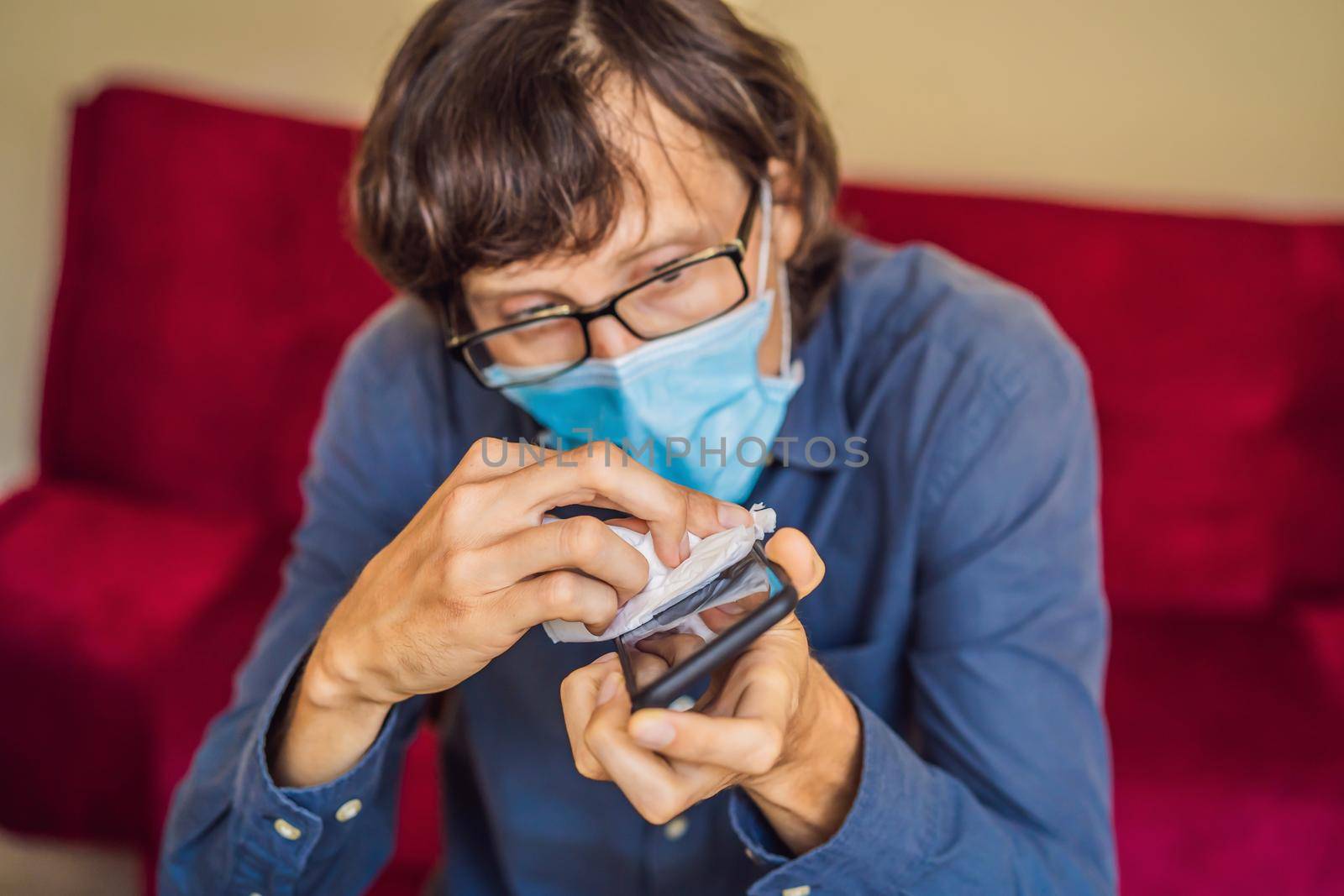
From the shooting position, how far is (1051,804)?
0.90m

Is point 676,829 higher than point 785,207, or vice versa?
point 785,207

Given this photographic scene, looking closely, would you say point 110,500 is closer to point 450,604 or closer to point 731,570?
point 450,604

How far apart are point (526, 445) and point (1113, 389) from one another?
129 cm

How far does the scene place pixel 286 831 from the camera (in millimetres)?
894

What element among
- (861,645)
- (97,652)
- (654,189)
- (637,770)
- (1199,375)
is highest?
(654,189)

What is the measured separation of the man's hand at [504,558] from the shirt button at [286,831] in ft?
0.80

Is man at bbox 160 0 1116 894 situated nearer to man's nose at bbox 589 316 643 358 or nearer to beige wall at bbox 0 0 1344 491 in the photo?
man's nose at bbox 589 316 643 358

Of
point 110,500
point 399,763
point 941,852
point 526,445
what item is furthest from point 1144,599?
point 110,500

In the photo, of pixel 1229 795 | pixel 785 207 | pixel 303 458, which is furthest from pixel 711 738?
pixel 303 458

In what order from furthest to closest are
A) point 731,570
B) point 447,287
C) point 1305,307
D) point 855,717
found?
1. point 1305,307
2. point 447,287
3. point 855,717
4. point 731,570

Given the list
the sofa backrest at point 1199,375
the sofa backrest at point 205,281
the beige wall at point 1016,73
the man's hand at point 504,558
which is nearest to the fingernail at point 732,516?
the man's hand at point 504,558

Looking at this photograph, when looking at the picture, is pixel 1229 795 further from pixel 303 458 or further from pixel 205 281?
pixel 205 281

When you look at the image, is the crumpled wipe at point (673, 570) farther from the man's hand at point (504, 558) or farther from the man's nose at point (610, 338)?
the man's nose at point (610, 338)

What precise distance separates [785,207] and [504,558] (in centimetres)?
61
